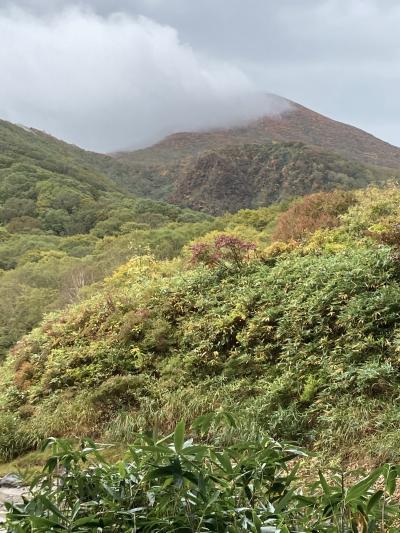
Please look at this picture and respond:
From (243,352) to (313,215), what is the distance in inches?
238

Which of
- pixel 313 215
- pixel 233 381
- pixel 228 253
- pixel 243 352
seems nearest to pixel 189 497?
pixel 233 381

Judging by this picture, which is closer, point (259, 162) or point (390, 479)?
point (390, 479)

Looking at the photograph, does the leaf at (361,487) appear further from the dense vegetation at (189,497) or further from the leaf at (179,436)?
the leaf at (179,436)

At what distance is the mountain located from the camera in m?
70.6

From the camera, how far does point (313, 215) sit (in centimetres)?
1296

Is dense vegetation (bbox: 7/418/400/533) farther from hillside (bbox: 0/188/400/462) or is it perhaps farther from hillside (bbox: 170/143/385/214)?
hillside (bbox: 170/143/385/214)

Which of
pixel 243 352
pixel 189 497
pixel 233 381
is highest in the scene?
pixel 189 497

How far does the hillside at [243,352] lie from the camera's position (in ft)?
19.9

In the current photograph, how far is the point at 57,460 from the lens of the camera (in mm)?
1378

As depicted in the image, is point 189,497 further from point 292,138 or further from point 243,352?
point 292,138

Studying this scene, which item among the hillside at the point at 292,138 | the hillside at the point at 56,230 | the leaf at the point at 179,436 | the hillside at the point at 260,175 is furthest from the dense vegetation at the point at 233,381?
the hillside at the point at 292,138

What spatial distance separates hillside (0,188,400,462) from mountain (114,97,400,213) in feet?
171

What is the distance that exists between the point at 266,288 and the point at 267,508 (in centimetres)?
749

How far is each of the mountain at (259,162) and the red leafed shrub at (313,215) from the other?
4773cm
